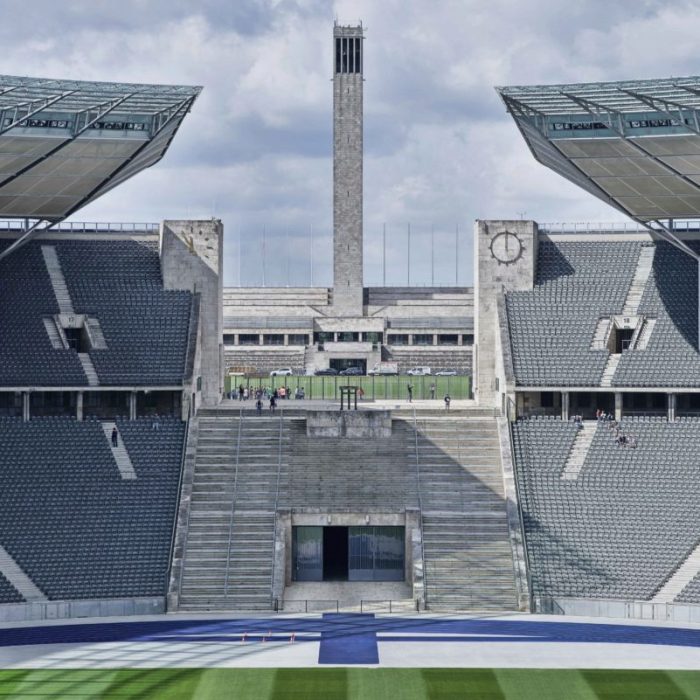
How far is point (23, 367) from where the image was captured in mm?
69000

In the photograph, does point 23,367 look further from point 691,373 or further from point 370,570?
point 691,373

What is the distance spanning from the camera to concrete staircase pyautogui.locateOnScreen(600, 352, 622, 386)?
6912 centimetres

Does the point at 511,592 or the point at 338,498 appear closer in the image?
the point at 511,592

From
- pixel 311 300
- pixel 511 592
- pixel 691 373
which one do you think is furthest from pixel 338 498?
pixel 311 300

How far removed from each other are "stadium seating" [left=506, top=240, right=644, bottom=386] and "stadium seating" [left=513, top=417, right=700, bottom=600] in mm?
3078

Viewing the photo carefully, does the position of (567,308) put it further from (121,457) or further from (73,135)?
(73,135)

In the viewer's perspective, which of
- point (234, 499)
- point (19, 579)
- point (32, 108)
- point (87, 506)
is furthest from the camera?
point (234, 499)

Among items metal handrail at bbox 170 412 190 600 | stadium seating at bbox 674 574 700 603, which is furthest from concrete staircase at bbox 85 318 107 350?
stadium seating at bbox 674 574 700 603

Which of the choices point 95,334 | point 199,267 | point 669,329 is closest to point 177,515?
point 95,334

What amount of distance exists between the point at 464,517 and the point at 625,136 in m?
20.3

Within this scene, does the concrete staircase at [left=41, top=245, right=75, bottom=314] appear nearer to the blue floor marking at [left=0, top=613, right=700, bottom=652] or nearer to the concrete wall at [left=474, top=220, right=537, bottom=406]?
the concrete wall at [left=474, top=220, right=537, bottom=406]

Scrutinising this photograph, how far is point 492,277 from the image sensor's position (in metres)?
75.9

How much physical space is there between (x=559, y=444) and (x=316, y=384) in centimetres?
2444

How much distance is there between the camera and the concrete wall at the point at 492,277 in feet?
248
